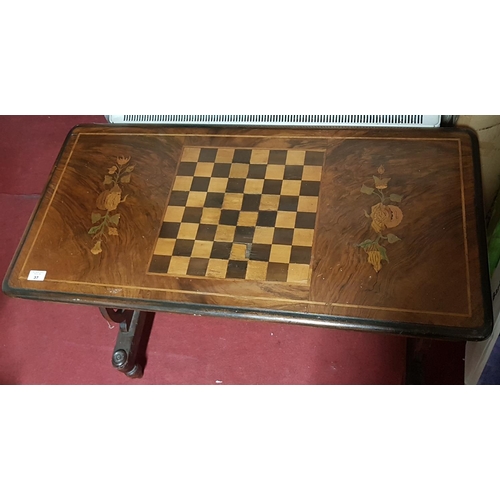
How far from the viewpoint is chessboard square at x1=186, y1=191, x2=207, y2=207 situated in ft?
4.81

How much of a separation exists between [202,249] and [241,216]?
149mm

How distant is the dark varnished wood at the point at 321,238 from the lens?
121 cm

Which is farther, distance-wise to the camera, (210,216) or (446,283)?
(210,216)

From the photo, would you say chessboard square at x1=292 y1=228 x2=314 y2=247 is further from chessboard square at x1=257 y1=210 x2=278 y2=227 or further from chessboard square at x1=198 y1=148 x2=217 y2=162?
chessboard square at x1=198 y1=148 x2=217 y2=162

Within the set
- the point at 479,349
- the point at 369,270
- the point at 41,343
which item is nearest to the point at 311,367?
the point at 479,349

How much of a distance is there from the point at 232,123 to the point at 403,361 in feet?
3.39

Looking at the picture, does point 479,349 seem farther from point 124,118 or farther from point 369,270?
point 124,118

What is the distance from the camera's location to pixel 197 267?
1336 mm

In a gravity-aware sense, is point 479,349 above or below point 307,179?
below

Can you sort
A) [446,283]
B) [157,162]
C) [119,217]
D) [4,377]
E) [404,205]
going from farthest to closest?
1. [4,377]
2. [157,162]
3. [119,217]
4. [404,205]
5. [446,283]

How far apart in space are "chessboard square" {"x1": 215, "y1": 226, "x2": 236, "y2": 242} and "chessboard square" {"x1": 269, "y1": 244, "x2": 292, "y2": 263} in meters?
0.12

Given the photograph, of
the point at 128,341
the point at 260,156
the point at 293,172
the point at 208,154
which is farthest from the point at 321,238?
the point at 128,341

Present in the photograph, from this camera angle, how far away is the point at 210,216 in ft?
4.70

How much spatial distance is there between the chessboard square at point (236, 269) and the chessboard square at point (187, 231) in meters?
0.15
